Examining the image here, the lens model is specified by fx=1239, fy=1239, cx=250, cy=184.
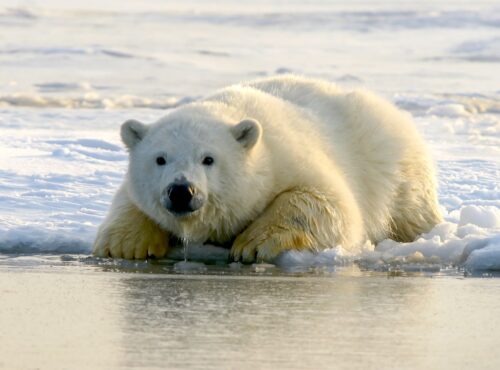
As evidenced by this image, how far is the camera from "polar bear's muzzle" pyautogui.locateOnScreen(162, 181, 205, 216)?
21.2ft

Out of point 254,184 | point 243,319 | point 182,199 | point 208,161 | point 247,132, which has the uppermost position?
point 247,132

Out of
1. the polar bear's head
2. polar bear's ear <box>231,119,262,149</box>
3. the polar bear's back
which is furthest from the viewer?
the polar bear's back

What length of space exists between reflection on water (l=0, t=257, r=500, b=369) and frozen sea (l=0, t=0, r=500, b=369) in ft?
0.04

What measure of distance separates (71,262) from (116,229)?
0.49 meters

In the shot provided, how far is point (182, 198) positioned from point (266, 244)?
1.95ft

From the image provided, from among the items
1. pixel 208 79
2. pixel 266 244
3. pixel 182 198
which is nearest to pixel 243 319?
pixel 182 198

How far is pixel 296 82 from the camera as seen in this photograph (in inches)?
324

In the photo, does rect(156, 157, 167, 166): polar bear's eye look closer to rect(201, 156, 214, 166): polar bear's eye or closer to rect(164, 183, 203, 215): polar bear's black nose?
rect(201, 156, 214, 166): polar bear's eye

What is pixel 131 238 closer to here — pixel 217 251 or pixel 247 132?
pixel 217 251

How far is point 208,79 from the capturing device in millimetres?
18125

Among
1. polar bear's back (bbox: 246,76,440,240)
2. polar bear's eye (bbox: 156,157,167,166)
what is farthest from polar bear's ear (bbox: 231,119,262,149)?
polar bear's back (bbox: 246,76,440,240)

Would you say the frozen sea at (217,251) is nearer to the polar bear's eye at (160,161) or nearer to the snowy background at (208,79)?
the snowy background at (208,79)

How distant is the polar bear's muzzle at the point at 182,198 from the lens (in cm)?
646

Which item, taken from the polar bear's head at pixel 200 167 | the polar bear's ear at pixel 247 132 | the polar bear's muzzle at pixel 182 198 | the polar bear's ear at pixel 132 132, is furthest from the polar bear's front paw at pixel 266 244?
the polar bear's ear at pixel 132 132
